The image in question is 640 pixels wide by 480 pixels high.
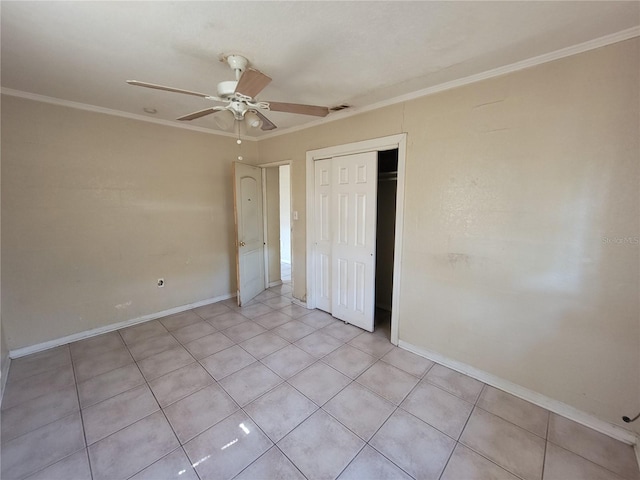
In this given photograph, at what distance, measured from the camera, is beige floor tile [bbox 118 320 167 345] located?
114 inches

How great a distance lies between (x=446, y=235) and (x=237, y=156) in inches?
124

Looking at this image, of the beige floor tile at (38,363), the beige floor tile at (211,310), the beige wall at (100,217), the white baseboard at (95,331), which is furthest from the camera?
the beige floor tile at (211,310)

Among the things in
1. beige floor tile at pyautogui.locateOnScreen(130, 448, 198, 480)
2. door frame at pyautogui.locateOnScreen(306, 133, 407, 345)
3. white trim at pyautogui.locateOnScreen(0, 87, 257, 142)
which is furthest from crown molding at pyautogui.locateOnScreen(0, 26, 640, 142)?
beige floor tile at pyautogui.locateOnScreen(130, 448, 198, 480)

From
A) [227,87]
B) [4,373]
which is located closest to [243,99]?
[227,87]

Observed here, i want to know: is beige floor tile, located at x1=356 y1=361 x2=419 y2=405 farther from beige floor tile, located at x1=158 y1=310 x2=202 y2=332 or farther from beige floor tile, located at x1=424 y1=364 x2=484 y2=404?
beige floor tile, located at x1=158 y1=310 x2=202 y2=332

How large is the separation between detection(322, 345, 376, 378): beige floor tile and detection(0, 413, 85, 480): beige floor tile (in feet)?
6.05

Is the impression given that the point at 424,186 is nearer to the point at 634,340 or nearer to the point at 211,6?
the point at 634,340

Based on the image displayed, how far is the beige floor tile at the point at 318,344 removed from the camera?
8.70 feet

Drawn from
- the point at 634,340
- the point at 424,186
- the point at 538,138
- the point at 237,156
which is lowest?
the point at 634,340

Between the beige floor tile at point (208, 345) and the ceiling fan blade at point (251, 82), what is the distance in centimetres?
239

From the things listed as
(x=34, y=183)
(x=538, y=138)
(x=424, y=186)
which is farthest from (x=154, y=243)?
(x=538, y=138)

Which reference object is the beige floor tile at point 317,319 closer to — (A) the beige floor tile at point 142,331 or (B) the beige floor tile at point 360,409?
(B) the beige floor tile at point 360,409

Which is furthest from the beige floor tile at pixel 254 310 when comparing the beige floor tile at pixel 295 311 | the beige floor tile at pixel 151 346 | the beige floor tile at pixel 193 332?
the beige floor tile at pixel 151 346

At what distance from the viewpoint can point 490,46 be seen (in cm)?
168
